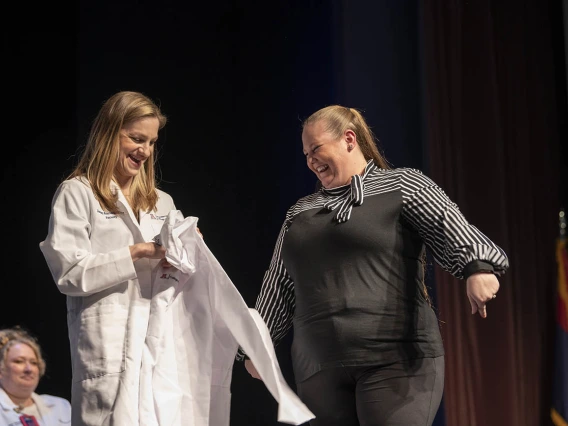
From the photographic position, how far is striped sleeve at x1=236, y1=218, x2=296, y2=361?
256 cm

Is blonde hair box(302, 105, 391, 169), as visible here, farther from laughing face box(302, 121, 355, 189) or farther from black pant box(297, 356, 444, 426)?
black pant box(297, 356, 444, 426)

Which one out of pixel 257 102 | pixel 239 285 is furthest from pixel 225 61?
pixel 239 285

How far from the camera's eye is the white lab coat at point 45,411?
411 cm

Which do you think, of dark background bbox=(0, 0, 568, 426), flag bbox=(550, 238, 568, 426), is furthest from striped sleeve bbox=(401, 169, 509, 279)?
dark background bbox=(0, 0, 568, 426)

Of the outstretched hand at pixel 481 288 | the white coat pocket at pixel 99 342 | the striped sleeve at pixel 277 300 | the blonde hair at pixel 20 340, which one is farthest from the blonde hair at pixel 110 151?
the blonde hair at pixel 20 340

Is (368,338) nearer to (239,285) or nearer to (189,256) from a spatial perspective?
(189,256)

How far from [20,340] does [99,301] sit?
2.16 meters

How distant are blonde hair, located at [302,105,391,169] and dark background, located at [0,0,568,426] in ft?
4.25

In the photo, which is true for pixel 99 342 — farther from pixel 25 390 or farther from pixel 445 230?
pixel 25 390

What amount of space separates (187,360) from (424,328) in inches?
28.4

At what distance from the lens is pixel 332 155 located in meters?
2.50

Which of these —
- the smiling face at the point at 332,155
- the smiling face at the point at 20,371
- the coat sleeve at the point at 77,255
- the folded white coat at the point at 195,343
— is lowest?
the smiling face at the point at 20,371

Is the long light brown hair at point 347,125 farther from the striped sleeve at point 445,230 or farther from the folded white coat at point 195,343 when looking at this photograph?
the folded white coat at point 195,343

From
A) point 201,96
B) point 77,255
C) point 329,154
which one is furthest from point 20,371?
point 329,154
